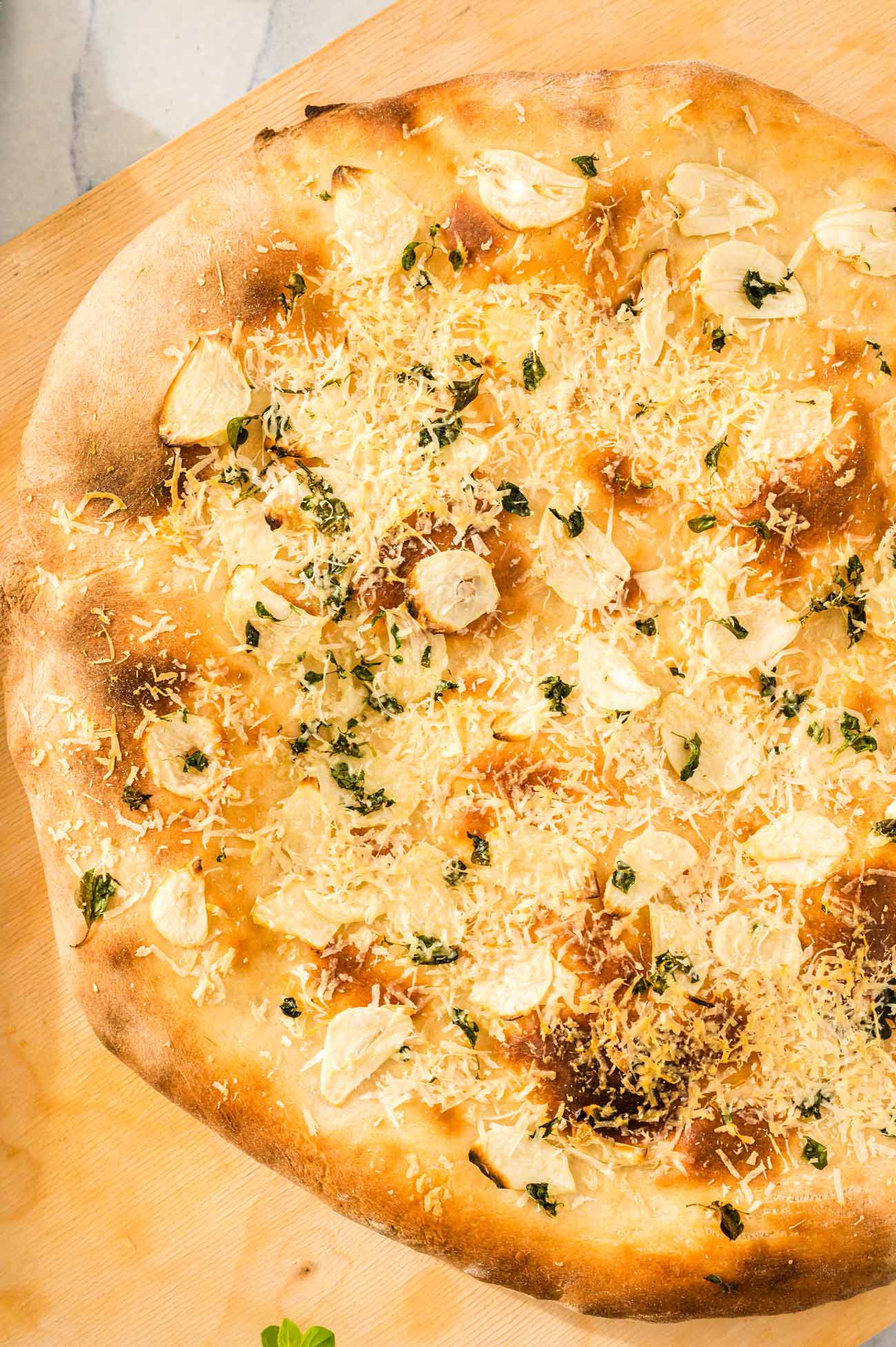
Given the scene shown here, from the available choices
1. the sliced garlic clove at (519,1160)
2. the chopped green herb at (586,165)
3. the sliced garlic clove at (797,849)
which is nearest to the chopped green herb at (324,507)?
the chopped green herb at (586,165)

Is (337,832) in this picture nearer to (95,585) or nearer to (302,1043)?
(302,1043)

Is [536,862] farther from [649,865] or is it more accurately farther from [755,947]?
[755,947]

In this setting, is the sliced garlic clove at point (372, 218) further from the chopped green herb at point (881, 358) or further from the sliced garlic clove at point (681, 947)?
the sliced garlic clove at point (681, 947)

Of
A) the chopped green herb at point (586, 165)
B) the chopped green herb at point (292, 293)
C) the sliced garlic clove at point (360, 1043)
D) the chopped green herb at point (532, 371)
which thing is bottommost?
the sliced garlic clove at point (360, 1043)

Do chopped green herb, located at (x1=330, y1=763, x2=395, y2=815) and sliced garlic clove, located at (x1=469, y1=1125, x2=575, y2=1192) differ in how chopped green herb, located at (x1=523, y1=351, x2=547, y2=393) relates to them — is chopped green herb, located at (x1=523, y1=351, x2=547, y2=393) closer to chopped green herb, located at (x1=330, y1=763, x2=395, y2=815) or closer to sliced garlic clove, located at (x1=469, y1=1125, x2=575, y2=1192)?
chopped green herb, located at (x1=330, y1=763, x2=395, y2=815)

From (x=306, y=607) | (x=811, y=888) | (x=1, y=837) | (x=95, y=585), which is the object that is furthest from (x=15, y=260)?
(x=811, y=888)

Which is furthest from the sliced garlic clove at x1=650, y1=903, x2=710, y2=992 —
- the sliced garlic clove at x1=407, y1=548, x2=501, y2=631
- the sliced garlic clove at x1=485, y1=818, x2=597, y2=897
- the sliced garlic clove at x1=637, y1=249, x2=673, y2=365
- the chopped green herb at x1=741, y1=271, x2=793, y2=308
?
the chopped green herb at x1=741, y1=271, x2=793, y2=308
